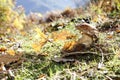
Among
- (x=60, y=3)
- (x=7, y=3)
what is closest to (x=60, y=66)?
(x=7, y=3)

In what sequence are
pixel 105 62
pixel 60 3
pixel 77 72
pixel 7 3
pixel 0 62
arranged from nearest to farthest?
pixel 77 72
pixel 105 62
pixel 0 62
pixel 7 3
pixel 60 3

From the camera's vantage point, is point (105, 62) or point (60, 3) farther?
point (60, 3)

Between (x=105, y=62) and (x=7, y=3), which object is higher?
(x=7, y=3)

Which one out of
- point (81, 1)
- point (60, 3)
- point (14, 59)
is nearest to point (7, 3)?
point (81, 1)

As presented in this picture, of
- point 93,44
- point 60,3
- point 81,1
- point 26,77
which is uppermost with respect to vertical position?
Result: point 60,3

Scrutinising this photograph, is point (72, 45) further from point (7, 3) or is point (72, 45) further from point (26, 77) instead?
point (7, 3)

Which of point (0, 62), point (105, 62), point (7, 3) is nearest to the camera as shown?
point (105, 62)

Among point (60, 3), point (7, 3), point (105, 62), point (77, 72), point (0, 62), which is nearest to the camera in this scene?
point (77, 72)

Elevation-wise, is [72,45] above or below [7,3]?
below

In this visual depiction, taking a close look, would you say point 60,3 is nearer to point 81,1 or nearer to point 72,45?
point 81,1
